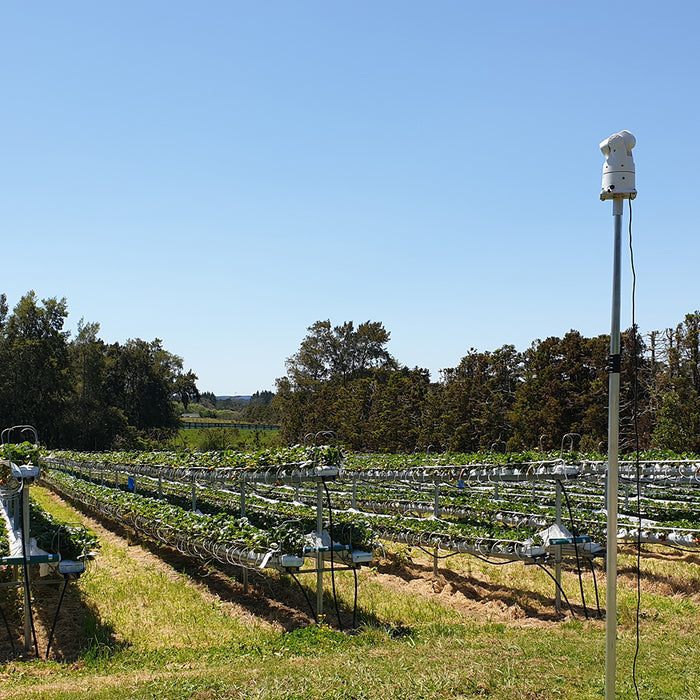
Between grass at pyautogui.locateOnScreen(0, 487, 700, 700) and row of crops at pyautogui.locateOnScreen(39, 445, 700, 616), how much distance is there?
2.46 feet

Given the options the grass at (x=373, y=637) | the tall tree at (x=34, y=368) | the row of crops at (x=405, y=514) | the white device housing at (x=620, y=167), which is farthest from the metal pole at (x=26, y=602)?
the tall tree at (x=34, y=368)

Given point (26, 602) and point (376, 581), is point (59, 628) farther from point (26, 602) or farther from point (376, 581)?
point (376, 581)

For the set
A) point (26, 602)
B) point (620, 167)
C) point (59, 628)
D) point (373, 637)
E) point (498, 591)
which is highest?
point (620, 167)

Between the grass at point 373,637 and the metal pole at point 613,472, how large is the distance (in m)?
1.86

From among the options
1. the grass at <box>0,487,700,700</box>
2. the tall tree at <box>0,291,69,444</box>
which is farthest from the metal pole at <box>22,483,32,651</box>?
the tall tree at <box>0,291,69,444</box>

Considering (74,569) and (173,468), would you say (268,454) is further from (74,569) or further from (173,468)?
(173,468)

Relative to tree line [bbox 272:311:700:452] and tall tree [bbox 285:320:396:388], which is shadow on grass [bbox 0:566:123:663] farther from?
tall tree [bbox 285:320:396:388]

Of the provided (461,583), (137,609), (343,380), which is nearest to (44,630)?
(137,609)

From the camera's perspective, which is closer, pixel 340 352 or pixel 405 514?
pixel 405 514

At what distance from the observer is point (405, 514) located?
58.4 feet

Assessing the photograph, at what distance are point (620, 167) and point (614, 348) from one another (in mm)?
1294

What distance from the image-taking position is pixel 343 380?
6606cm

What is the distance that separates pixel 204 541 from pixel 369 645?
412cm

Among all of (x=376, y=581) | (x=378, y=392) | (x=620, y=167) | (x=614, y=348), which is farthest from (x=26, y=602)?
(x=378, y=392)
